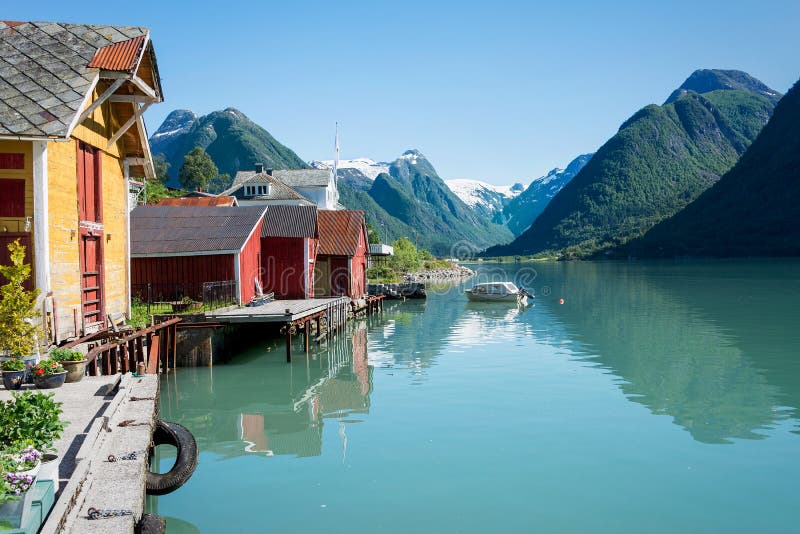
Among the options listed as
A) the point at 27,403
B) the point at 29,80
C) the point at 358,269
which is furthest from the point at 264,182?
the point at 27,403

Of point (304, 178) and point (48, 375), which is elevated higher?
point (304, 178)

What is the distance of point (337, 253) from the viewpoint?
41312mm

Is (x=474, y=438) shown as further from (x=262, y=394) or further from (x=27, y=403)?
(x=27, y=403)

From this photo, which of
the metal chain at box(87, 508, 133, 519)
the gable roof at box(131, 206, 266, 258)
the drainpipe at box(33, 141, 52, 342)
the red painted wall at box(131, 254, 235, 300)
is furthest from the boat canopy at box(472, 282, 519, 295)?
the metal chain at box(87, 508, 133, 519)

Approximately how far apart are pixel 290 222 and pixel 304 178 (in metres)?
49.1

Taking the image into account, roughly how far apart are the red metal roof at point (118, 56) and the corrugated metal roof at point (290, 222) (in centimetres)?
1880

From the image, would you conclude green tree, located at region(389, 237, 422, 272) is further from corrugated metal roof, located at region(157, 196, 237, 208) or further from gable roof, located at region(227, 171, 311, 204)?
corrugated metal roof, located at region(157, 196, 237, 208)

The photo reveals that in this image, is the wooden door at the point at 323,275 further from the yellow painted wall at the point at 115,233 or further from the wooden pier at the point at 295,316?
the yellow painted wall at the point at 115,233

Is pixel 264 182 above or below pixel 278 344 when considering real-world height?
above

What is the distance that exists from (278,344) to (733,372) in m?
19.2

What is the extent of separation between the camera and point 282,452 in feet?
49.1

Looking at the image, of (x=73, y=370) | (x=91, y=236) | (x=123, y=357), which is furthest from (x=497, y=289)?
(x=73, y=370)

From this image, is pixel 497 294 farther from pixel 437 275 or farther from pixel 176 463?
pixel 176 463

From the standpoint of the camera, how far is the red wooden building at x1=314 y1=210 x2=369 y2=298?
Result: 4162cm
